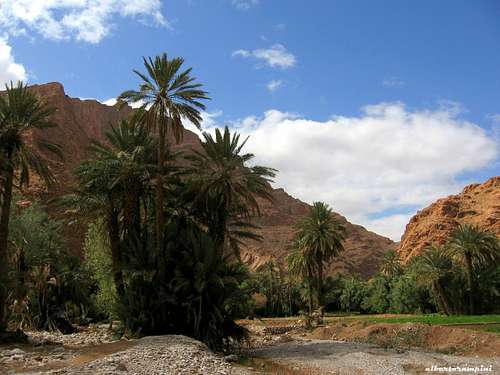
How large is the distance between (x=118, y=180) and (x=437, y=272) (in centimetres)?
3722

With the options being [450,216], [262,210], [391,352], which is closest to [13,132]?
[391,352]

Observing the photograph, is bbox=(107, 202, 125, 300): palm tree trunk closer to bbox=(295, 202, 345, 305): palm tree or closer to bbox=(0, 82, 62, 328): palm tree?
bbox=(0, 82, 62, 328): palm tree

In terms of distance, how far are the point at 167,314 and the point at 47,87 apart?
112m

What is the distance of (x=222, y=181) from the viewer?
1034 inches

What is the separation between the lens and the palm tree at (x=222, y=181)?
86.5 ft

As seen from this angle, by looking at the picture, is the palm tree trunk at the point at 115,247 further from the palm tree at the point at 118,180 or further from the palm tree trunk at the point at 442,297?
the palm tree trunk at the point at 442,297

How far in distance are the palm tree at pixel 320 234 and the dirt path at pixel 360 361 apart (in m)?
21.0

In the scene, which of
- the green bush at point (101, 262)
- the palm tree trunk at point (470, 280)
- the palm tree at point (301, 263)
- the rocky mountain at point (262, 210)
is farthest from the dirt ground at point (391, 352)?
the rocky mountain at point (262, 210)

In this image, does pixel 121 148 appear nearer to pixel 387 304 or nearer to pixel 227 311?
pixel 227 311

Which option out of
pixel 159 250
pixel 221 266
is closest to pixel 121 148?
pixel 159 250

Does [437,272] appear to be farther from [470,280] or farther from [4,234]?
[4,234]

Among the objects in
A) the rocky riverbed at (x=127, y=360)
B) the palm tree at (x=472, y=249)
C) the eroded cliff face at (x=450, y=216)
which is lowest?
the rocky riverbed at (x=127, y=360)

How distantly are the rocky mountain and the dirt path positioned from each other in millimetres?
69683

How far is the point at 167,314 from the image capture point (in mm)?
23891
